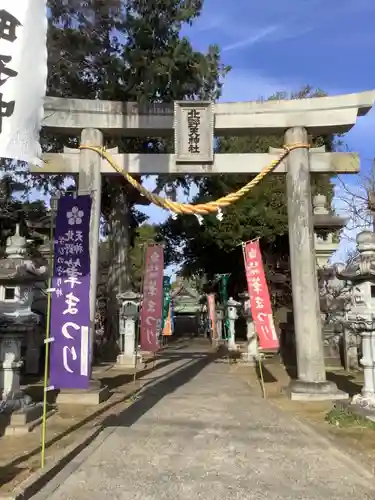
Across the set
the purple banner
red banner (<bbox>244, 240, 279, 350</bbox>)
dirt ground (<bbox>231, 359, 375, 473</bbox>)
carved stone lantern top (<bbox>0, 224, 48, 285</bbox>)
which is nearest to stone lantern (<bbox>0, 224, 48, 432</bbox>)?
carved stone lantern top (<bbox>0, 224, 48, 285</bbox>)

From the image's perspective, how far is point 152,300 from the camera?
14805mm

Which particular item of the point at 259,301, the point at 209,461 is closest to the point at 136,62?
the point at 259,301

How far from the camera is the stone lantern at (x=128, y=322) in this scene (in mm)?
18031

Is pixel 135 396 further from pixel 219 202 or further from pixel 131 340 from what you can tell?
pixel 131 340

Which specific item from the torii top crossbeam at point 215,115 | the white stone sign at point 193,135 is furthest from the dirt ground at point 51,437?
the torii top crossbeam at point 215,115

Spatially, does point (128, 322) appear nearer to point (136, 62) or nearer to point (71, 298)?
point (136, 62)

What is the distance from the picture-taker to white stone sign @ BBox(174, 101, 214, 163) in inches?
417

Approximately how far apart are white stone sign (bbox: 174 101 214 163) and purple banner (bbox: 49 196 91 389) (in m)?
3.62

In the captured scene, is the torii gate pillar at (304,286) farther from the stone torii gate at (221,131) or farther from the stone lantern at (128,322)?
the stone lantern at (128,322)

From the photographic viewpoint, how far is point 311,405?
9.55 meters

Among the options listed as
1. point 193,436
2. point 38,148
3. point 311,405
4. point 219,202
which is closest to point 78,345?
point 193,436

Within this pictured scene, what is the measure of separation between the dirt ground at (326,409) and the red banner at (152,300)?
298 centimetres

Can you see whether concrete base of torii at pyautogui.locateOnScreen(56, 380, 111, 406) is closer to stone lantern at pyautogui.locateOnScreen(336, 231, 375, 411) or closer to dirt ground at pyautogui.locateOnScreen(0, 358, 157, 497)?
dirt ground at pyautogui.locateOnScreen(0, 358, 157, 497)

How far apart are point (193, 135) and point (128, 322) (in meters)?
9.87
